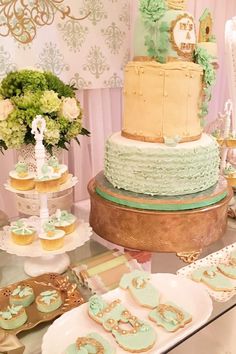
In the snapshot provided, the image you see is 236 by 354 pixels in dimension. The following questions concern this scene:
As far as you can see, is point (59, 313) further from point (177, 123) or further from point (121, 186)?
point (177, 123)

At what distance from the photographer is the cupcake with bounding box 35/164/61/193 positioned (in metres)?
1.09

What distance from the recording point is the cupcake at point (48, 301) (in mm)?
958

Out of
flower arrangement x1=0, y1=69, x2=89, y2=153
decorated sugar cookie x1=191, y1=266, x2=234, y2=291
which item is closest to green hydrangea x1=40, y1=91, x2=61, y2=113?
flower arrangement x1=0, y1=69, x2=89, y2=153

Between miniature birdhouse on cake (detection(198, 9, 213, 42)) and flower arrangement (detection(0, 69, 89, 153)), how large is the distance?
0.83 m

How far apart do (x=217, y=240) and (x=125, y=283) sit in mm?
485

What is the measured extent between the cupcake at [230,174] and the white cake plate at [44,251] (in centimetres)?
82

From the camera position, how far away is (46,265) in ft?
3.82

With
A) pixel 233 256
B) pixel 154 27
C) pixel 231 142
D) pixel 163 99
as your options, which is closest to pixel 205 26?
pixel 231 142

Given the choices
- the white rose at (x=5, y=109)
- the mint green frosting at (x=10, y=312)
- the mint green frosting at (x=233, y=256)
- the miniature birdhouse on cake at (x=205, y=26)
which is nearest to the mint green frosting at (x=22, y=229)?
the mint green frosting at (x=10, y=312)

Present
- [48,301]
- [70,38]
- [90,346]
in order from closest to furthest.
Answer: [90,346], [48,301], [70,38]

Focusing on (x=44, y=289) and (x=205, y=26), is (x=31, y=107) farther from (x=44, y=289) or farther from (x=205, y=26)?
(x=205, y=26)

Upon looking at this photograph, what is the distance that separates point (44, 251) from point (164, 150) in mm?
494

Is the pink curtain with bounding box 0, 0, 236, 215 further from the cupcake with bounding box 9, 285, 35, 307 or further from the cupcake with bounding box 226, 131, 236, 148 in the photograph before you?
the cupcake with bounding box 9, 285, 35, 307

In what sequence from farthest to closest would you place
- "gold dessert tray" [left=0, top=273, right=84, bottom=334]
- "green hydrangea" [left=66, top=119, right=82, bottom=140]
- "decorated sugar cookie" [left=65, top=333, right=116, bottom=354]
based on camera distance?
"green hydrangea" [left=66, top=119, right=82, bottom=140] < "gold dessert tray" [left=0, top=273, right=84, bottom=334] < "decorated sugar cookie" [left=65, top=333, right=116, bottom=354]
